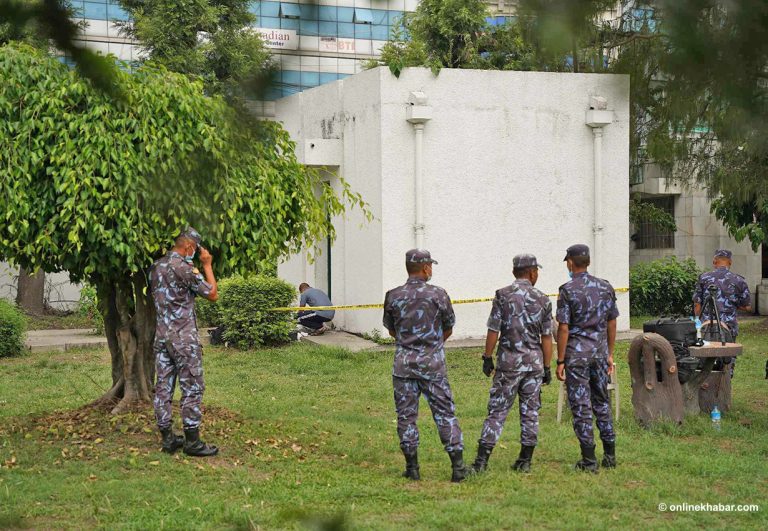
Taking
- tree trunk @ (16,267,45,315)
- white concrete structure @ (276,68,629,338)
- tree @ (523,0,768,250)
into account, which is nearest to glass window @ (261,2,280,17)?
tree @ (523,0,768,250)

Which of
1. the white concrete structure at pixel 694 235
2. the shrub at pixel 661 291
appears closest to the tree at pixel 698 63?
the shrub at pixel 661 291

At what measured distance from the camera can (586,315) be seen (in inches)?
313

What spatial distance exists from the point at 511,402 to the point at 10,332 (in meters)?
10.5

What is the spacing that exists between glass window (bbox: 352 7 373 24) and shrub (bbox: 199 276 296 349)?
14056 millimetres

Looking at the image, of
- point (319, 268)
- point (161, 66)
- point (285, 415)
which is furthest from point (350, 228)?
point (161, 66)

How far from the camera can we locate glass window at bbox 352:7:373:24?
199cm

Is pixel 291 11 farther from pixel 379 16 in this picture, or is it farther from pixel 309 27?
pixel 379 16

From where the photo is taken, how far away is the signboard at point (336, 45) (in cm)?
194

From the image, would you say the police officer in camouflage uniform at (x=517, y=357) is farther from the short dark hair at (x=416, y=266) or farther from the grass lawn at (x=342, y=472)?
the short dark hair at (x=416, y=266)

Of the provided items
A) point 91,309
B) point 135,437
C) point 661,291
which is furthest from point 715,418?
point 91,309

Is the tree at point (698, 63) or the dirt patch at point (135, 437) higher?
the tree at point (698, 63)

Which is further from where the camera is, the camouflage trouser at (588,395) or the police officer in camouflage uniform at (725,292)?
the police officer in camouflage uniform at (725,292)

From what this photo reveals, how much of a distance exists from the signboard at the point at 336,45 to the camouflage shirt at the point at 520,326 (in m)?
5.76

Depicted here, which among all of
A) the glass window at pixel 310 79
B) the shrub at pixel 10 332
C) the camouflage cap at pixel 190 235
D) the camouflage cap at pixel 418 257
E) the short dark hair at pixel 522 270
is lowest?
the shrub at pixel 10 332
